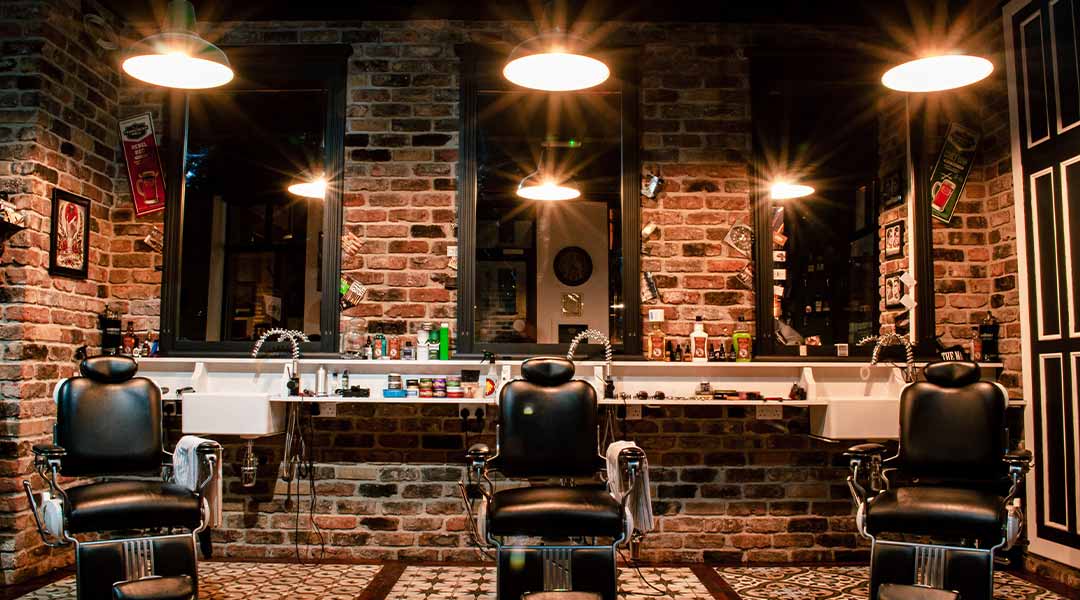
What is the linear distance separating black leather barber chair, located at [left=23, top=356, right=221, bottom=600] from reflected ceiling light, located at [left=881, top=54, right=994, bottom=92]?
3.66 m

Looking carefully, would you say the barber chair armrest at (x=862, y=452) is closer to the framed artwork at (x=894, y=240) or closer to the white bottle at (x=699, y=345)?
the white bottle at (x=699, y=345)

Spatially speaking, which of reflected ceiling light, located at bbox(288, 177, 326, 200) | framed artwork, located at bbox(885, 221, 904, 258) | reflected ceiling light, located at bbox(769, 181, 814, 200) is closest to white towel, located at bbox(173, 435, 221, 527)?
reflected ceiling light, located at bbox(288, 177, 326, 200)

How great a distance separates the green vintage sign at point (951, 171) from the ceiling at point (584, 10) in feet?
2.34

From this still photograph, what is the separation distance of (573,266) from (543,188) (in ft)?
2.27

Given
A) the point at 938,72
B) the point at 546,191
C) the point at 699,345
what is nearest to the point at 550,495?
the point at 699,345

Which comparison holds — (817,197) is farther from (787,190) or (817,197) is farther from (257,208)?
(257,208)

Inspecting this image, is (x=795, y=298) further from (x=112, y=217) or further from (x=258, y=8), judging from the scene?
(x=112, y=217)

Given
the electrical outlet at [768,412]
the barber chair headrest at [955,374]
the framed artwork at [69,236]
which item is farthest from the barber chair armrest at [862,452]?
the framed artwork at [69,236]

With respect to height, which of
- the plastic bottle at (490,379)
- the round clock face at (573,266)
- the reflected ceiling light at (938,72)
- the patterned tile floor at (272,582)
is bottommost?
the patterned tile floor at (272,582)

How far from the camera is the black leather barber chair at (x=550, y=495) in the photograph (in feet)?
10.0

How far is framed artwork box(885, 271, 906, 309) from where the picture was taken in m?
4.48

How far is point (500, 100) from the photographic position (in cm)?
464

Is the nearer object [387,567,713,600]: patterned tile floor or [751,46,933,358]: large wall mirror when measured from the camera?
[387,567,713,600]: patterned tile floor

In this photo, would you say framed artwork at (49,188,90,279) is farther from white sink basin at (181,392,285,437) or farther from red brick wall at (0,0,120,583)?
white sink basin at (181,392,285,437)
